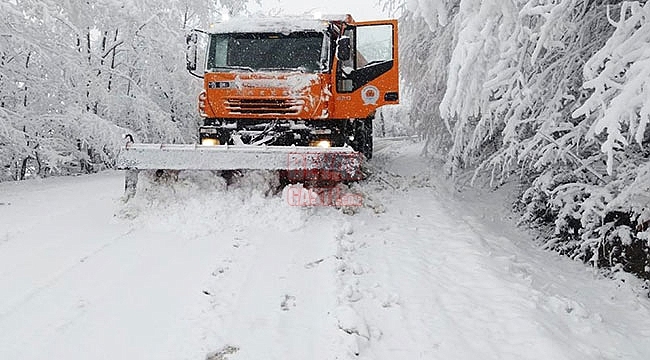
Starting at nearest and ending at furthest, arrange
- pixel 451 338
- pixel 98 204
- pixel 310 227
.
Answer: pixel 451 338
pixel 310 227
pixel 98 204

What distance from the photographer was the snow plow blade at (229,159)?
6.00 m

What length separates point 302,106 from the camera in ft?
26.1

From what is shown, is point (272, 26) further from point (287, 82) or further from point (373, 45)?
point (373, 45)

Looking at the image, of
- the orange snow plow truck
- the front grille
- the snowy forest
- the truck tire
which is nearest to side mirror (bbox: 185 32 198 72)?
the orange snow plow truck

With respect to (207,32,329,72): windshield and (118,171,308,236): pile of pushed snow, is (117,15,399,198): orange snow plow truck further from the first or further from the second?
(118,171,308,236): pile of pushed snow

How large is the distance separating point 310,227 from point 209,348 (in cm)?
270

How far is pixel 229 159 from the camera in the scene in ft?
19.9

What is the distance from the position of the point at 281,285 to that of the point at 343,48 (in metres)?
4.82

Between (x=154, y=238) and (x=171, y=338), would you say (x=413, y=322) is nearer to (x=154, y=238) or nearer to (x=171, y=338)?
(x=171, y=338)

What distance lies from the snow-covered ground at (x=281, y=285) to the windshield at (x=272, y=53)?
2.38 meters

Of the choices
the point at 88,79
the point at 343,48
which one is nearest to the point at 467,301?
the point at 343,48

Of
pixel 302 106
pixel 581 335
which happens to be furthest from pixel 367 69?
pixel 581 335

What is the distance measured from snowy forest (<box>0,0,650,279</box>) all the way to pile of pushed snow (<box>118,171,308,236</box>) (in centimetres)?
Answer: 225

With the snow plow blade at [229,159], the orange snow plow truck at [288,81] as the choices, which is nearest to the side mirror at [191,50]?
the orange snow plow truck at [288,81]
